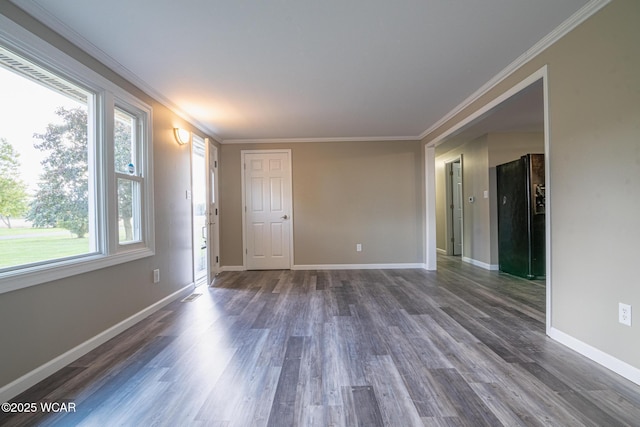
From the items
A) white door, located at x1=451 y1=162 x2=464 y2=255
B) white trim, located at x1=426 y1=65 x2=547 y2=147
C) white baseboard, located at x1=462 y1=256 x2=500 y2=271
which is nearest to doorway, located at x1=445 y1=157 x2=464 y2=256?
white door, located at x1=451 y1=162 x2=464 y2=255

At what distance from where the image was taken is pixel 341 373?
175 cm

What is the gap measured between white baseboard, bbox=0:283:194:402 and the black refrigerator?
4.77m

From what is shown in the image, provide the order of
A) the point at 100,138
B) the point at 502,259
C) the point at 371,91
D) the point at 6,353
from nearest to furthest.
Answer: the point at 6,353, the point at 100,138, the point at 371,91, the point at 502,259

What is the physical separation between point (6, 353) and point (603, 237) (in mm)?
3576

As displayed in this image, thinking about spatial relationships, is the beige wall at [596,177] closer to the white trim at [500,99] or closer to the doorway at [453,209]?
the white trim at [500,99]

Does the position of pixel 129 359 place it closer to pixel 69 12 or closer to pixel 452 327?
pixel 69 12

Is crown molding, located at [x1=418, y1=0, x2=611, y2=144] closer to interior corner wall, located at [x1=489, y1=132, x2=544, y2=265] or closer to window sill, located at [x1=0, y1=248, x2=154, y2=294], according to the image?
interior corner wall, located at [x1=489, y1=132, x2=544, y2=265]

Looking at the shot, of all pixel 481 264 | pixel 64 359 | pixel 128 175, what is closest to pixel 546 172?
pixel 481 264

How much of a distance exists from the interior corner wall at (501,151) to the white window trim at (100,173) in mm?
4974

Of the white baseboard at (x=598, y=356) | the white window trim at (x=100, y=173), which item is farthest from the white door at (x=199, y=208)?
the white baseboard at (x=598, y=356)

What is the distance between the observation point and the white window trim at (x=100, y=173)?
65.1 inches

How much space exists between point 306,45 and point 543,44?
1.79 meters

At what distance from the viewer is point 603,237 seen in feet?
5.90

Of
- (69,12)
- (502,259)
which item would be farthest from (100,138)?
(502,259)
